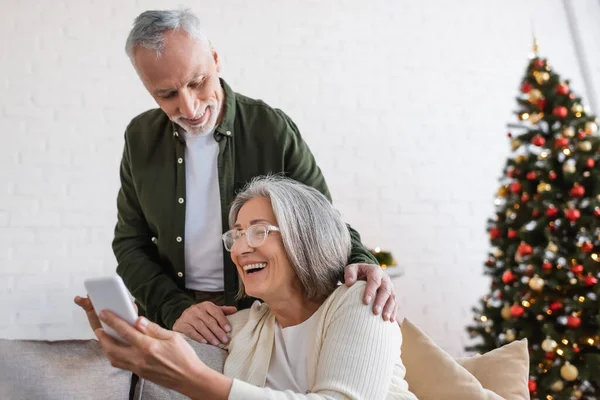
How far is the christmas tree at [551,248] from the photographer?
10.4ft

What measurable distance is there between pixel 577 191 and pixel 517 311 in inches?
28.1

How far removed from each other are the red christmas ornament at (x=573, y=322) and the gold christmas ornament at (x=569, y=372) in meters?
0.20

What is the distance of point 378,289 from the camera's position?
5.09 ft

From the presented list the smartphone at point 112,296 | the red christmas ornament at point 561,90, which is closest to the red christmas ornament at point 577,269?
the red christmas ornament at point 561,90

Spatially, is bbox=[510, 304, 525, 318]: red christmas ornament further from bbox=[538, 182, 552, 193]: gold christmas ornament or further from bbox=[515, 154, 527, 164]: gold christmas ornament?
bbox=[515, 154, 527, 164]: gold christmas ornament

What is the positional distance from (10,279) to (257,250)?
2133 millimetres

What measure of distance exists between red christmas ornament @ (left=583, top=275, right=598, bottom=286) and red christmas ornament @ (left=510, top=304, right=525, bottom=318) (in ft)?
1.15

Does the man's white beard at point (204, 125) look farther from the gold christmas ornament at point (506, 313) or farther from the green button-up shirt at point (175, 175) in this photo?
the gold christmas ornament at point (506, 313)

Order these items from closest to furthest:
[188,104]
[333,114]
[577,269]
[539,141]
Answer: [188,104]
[577,269]
[539,141]
[333,114]

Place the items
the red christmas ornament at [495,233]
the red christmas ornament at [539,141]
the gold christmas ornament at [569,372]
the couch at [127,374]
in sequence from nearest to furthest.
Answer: the couch at [127,374] < the gold christmas ornament at [569,372] < the red christmas ornament at [539,141] < the red christmas ornament at [495,233]

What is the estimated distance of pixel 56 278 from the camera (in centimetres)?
334

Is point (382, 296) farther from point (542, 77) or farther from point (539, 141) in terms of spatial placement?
point (542, 77)

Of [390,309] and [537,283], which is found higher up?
[390,309]

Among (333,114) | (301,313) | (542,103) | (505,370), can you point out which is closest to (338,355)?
(301,313)
